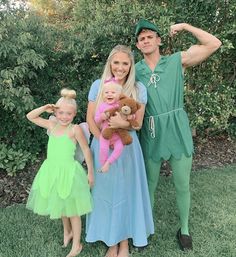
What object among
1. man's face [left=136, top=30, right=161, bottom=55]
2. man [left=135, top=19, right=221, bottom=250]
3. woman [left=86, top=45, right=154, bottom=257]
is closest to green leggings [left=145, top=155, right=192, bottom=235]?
man [left=135, top=19, right=221, bottom=250]

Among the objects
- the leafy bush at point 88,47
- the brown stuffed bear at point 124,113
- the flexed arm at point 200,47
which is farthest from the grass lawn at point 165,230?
the flexed arm at point 200,47

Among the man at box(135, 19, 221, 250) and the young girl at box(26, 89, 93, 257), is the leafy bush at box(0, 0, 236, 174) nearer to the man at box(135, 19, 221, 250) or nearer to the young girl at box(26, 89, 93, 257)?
the young girl at box(26, 89, 93, 257)

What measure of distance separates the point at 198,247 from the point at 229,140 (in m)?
3.82

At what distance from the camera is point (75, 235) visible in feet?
12.1

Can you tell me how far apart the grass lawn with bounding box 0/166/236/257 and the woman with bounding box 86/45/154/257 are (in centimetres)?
25

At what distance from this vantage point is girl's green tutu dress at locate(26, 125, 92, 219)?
3443mm

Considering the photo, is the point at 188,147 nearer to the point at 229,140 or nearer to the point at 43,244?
the point at 43,244

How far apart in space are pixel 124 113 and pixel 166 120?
0.53 metres

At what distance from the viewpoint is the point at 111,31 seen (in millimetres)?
5508

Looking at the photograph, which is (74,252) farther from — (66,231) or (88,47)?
(88,47)

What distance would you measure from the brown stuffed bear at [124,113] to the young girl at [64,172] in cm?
37

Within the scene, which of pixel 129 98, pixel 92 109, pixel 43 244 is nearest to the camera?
pixel 129 98

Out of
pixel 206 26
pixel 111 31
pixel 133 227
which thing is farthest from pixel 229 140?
pixel 133 227

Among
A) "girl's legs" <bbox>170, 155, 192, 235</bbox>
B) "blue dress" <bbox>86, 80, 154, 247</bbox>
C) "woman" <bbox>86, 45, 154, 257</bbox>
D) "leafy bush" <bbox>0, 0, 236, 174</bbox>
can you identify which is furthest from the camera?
"leafy bush" <bbox>0, 0, 236, 174</bbox>
